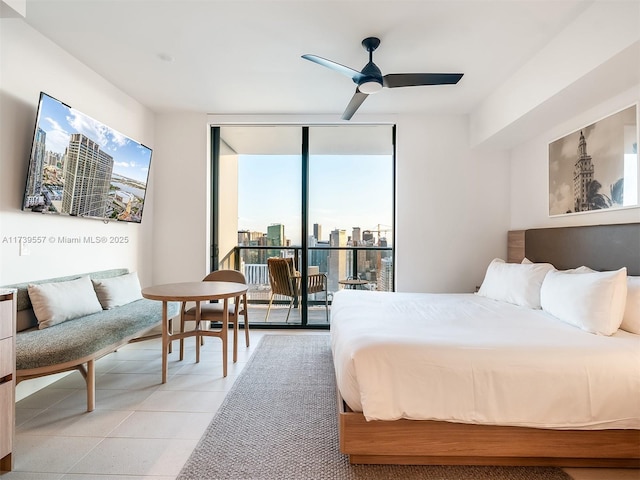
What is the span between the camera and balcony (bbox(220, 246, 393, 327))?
4.61m

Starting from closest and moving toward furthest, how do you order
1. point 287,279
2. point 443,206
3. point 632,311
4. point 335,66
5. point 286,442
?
point 286,442
point 632,311
point 335,66
point 443,206
point 287,279

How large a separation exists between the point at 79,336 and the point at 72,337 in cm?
4

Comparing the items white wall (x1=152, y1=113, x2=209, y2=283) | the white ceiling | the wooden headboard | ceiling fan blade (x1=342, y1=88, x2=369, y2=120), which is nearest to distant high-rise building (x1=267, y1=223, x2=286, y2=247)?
white wall (x1=152, y1=113, x2=209, y2=283)

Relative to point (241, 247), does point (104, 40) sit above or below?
above

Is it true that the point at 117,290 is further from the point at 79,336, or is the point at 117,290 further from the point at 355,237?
the point at 355,237

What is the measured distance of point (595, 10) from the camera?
2.10 metres

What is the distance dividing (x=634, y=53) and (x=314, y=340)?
352cm

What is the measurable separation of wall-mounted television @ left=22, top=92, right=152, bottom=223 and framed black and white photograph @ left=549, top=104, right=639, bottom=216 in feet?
14.0

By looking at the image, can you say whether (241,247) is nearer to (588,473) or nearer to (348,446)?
(348,446)

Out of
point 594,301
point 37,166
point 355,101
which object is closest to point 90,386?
point 37,166

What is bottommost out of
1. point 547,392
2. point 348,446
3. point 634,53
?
Answer: point 348,446

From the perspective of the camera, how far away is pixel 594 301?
2000 millimetres

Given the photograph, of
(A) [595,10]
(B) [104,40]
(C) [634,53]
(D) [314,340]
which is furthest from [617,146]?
(B) [104,40]

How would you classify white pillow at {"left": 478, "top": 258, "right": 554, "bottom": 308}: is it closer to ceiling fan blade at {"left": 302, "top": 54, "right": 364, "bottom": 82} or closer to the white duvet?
the white duvet
